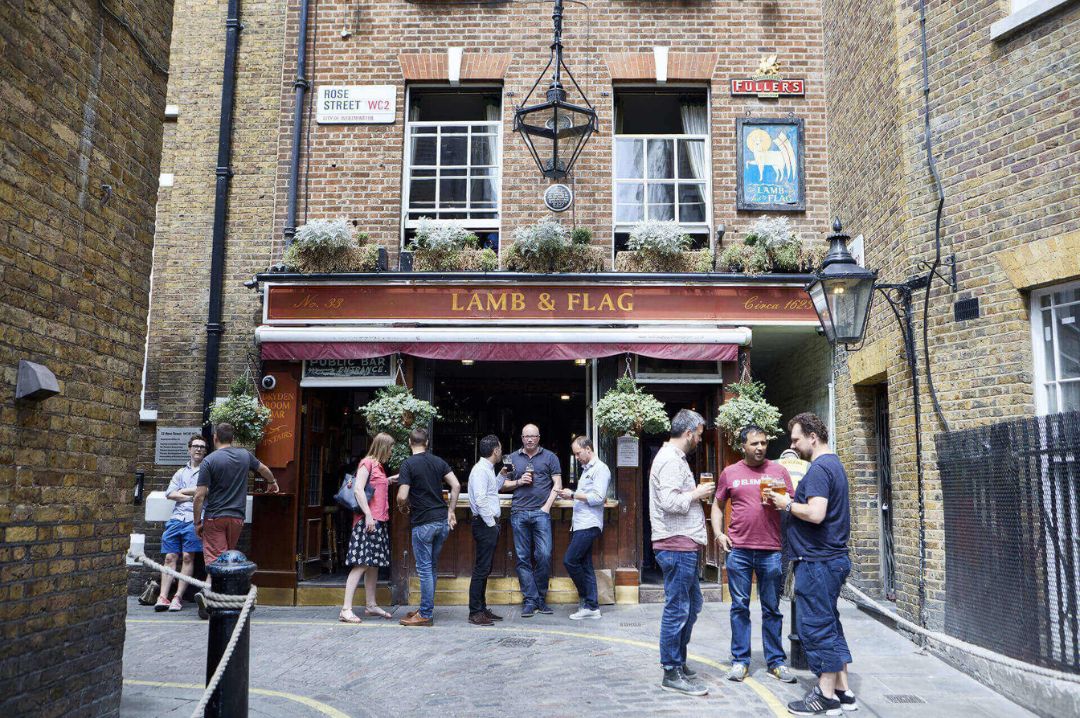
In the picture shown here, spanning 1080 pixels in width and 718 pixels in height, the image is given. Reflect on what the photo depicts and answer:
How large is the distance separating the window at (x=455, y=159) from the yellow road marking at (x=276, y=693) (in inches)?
250

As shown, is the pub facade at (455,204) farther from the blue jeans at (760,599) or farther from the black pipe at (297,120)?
the blue jeans at (760,599)

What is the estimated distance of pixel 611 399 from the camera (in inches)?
386

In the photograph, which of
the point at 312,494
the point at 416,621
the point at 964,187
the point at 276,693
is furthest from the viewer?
the point at 312,494

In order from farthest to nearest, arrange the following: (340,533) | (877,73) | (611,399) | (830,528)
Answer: (340,533), (611,399), (877,73), (830,528)

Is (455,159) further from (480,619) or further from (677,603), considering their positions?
(677,603)

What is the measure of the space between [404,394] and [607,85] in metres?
4.89

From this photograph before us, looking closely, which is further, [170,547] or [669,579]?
[170,547]

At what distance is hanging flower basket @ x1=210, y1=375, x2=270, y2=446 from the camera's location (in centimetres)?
976

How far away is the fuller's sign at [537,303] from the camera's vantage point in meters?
10.3

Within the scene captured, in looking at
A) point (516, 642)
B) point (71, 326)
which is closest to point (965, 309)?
point (516, 642)

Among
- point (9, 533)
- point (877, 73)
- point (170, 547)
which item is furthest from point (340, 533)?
point (877, 73)

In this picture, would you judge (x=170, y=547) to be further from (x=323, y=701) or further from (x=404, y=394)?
(x=323, y=701)

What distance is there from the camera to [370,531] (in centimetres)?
895

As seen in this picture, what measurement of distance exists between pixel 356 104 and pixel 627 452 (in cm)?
576
